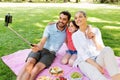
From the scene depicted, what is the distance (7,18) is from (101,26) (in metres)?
4.81

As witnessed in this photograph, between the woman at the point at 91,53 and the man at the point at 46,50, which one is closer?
the woman at the point at 91,53

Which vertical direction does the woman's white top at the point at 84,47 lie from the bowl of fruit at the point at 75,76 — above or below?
above

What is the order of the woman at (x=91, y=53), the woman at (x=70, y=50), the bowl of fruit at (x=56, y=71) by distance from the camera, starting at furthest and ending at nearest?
the woman at (x=70, y=50)
the bowl of fruit at (x=56, y=71)
the woman at (x=91, y=53)

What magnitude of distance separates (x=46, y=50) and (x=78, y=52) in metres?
0.65

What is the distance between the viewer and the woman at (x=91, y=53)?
348 cm

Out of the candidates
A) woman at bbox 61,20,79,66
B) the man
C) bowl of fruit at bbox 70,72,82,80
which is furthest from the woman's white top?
the man

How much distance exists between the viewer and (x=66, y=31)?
4402 mm

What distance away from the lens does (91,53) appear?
3844 millimetres

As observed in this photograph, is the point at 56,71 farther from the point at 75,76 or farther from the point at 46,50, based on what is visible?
the point at 46,50

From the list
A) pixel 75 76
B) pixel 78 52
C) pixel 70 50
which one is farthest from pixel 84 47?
pixel 70 50

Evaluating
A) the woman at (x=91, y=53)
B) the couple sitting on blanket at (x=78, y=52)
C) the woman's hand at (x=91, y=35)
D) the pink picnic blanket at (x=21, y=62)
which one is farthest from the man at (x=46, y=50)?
the woman's hand at (x=91, y=35)

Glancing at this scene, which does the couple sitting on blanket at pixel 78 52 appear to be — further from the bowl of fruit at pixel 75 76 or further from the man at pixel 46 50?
the bowl of fruit at pixel 75 76

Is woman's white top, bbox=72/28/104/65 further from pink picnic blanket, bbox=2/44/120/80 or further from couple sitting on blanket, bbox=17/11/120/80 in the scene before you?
pink picnic blanket, bbox=2/44/120/80

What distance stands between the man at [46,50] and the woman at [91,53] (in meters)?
0.42
